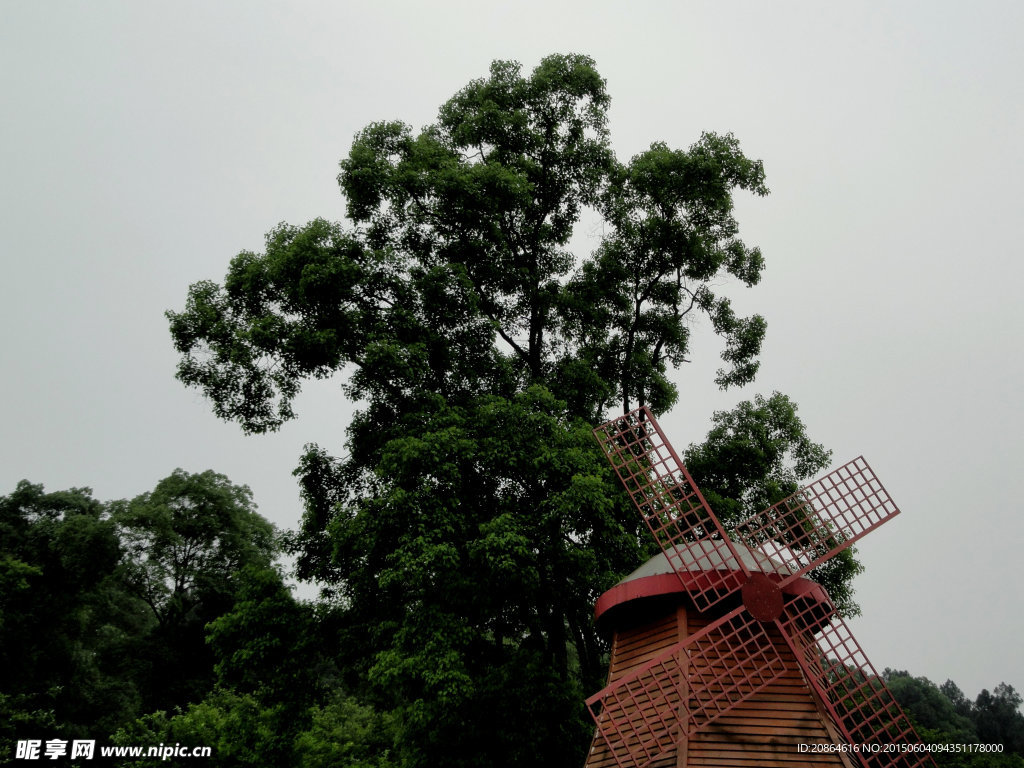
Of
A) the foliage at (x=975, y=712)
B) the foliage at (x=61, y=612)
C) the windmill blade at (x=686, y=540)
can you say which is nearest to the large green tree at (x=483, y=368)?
the windmill blade at (x=686, y=540)

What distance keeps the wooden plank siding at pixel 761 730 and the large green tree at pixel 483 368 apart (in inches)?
117

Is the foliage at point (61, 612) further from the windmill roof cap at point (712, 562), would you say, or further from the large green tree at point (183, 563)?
the windmill roof cap at point (712, 562)

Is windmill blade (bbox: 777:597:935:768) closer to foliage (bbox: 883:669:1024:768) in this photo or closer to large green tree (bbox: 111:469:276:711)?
large green tree (bbox: 111:469:276:711)

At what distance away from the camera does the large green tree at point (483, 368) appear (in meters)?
11.7

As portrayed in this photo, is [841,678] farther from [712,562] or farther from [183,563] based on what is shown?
[183,563]

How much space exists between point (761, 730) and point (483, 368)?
8910mm

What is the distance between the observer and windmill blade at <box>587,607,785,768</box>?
27.1 feet

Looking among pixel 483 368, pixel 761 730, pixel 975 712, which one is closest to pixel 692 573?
pixel 761 730

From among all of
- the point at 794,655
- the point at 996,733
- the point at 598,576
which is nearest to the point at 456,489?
the point at 598,576

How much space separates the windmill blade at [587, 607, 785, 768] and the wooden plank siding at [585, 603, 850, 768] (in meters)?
0.12

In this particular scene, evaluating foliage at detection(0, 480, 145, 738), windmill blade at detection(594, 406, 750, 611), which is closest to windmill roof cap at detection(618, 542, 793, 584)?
windmill blade at detection(594, 406, 750, 611)

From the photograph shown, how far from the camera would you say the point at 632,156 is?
17.2 meters

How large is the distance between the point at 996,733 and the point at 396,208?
57.4 meters

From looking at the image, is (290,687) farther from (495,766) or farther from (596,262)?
(596,262)
